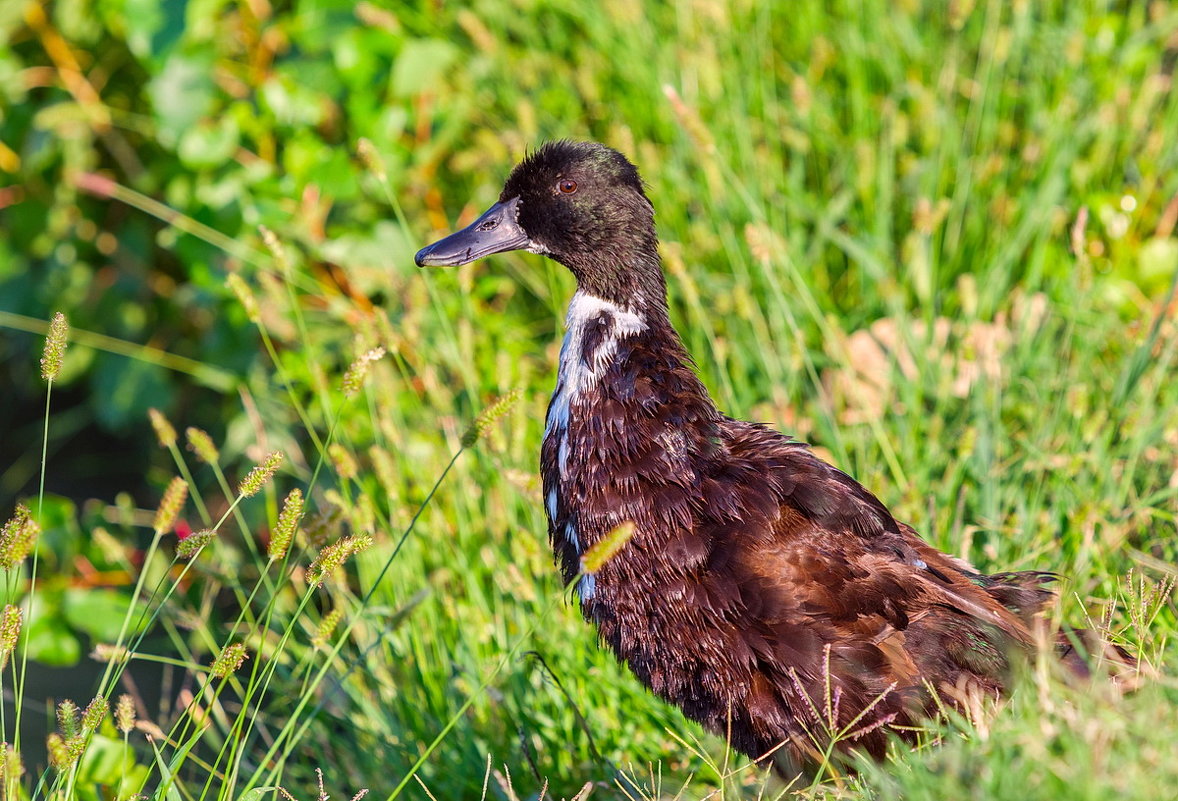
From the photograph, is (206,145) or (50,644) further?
(206,145)

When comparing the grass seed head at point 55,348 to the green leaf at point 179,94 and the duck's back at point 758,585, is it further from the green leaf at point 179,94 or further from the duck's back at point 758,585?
the green leaf at point 179,94

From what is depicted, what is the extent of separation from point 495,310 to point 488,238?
1235 mm

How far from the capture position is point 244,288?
2.37 meters

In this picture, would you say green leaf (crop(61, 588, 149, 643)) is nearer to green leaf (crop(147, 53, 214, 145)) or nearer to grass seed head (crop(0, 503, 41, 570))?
green leaf (crop(147, 53, 214, 145))

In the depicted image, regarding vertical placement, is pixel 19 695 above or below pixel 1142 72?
below

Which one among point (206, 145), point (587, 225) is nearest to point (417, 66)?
point (206, 145)

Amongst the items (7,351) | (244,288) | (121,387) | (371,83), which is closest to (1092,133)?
(371,83)

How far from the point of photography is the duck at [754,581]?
2262 millimetres

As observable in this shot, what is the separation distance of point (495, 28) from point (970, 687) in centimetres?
280

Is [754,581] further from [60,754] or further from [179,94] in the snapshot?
[179,94]

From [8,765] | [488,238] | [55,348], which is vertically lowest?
[8,765]

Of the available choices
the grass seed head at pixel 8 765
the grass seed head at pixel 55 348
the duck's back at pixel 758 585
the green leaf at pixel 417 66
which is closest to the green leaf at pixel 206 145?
the green leaf at pixel 417 66

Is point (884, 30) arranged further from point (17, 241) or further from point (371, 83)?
point (17, 241)

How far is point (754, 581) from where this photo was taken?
2283mm
